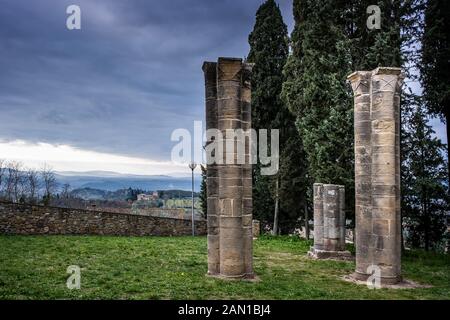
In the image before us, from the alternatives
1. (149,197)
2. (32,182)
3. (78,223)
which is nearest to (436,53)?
(78,223)

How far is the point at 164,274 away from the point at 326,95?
38.6 ft

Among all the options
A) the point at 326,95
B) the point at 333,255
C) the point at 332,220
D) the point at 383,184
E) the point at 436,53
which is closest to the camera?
the point at 383,184

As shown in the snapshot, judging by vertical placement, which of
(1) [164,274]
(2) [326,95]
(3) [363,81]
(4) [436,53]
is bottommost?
(1) [164,274]

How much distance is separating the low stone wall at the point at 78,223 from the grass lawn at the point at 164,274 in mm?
1674

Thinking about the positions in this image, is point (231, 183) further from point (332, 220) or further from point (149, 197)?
point (149, 197)

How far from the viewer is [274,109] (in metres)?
26.8

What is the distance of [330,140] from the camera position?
57.6 ft

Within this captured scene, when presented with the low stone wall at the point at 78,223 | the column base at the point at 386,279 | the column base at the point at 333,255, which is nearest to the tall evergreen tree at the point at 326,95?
the column base at the point at 333,255

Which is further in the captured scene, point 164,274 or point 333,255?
point 333,255

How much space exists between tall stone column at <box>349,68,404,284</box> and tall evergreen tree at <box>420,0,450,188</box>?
330 inches

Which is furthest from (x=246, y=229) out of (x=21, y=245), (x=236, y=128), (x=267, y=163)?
(x=267, y=163)

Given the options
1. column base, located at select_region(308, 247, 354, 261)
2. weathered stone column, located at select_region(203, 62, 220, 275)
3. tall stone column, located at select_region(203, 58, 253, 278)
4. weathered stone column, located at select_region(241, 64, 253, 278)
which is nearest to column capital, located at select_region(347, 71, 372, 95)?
weathered stone column, located at select_region(241, 64, 253, 278)

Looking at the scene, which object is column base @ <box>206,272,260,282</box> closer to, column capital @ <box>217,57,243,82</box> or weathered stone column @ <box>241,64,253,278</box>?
weathered stone column @ <box>241,64,253,278</box>

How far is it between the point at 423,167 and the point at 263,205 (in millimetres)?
13281
